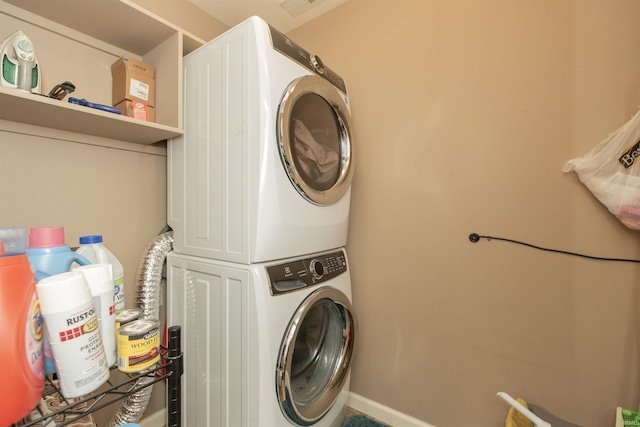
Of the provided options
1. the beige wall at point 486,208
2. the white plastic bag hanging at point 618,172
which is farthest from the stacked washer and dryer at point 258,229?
the white plastic bag hanging at point 618,172

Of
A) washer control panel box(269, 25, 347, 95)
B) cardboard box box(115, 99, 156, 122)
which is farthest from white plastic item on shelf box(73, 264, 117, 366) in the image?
washer control panel box(269, 25, 347, 95)

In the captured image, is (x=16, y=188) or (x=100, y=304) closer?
(x=100, y=304)

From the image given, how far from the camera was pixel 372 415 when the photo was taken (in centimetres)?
167

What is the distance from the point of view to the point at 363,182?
5.71 feet

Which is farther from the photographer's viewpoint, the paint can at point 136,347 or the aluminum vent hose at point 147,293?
the aluminum vent hose at point 147,293

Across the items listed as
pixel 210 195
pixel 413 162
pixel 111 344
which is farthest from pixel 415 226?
pixel 111 344

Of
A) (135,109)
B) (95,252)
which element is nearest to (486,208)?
(95,252)

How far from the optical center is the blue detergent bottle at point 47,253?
0.68m

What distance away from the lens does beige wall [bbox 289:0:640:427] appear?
3.71ft

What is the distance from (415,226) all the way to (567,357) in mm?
820

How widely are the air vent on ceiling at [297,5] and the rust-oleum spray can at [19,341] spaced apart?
6.07ft

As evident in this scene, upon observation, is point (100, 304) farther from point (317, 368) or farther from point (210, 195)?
point (317, 368)

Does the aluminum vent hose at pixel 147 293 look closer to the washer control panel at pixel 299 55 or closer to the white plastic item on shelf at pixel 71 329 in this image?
the white plastic item on shelf at pixel 71 329

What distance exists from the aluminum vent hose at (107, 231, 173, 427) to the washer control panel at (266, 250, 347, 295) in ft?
2.01
